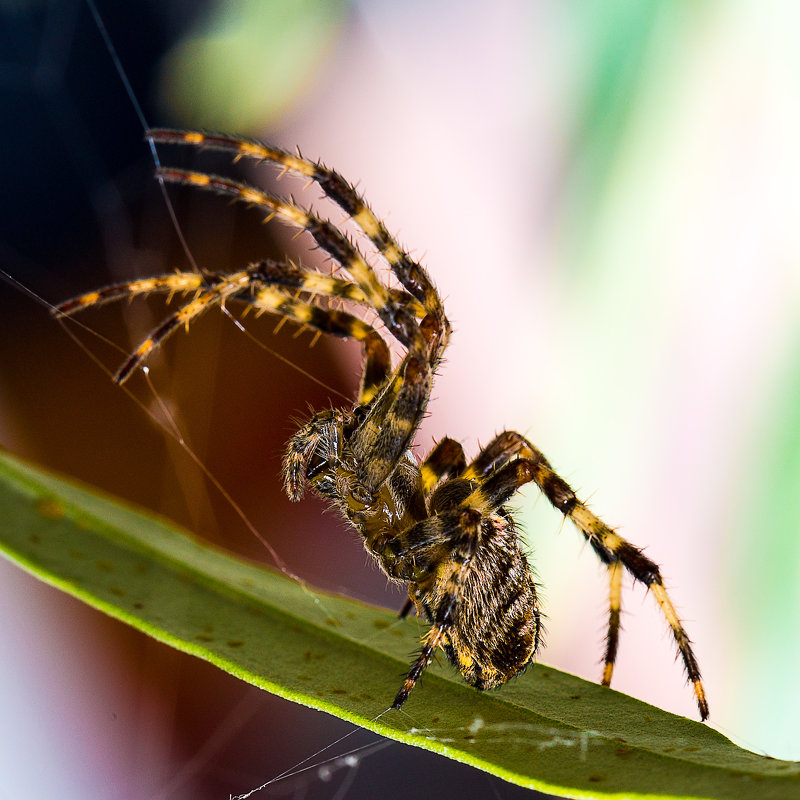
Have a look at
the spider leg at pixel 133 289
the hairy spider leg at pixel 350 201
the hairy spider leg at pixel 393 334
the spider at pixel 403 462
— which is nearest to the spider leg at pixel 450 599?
the spider at pixel 403 462

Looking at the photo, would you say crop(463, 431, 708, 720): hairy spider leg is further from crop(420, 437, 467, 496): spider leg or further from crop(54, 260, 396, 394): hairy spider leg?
crop(54, 260, 396, 394): hairy spider leg

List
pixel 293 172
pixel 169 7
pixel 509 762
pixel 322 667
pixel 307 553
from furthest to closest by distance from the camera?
pixel 307 553 < pixel 169 7 < pixel 293 172 < pixel 322 667 < pixel 509 762

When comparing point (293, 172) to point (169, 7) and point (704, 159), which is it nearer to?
point (169, 7)

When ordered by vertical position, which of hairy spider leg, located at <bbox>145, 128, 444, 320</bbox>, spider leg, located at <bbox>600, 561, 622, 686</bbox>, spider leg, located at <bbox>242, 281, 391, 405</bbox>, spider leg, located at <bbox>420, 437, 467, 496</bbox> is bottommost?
spider leg, located at <bbox>600, 561, 622, 686</bbox>

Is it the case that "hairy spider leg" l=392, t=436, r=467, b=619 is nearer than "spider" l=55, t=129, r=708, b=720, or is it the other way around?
"spider" l=55, t=129, r=708, b=720

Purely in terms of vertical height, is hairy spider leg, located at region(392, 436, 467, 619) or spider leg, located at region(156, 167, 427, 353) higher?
spider leg, located at region(156, 167, 427, 353)

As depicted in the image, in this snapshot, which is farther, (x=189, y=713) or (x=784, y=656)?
(x=189, y=713)

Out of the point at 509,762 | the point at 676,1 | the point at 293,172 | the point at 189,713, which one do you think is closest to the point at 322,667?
the point at 509,762

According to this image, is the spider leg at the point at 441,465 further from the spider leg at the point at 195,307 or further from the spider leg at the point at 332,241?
the spider leg at the point at 195,307

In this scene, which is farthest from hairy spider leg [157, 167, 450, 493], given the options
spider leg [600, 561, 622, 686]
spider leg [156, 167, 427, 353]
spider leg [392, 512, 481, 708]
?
spider leg [600, 561, 622, 686]
